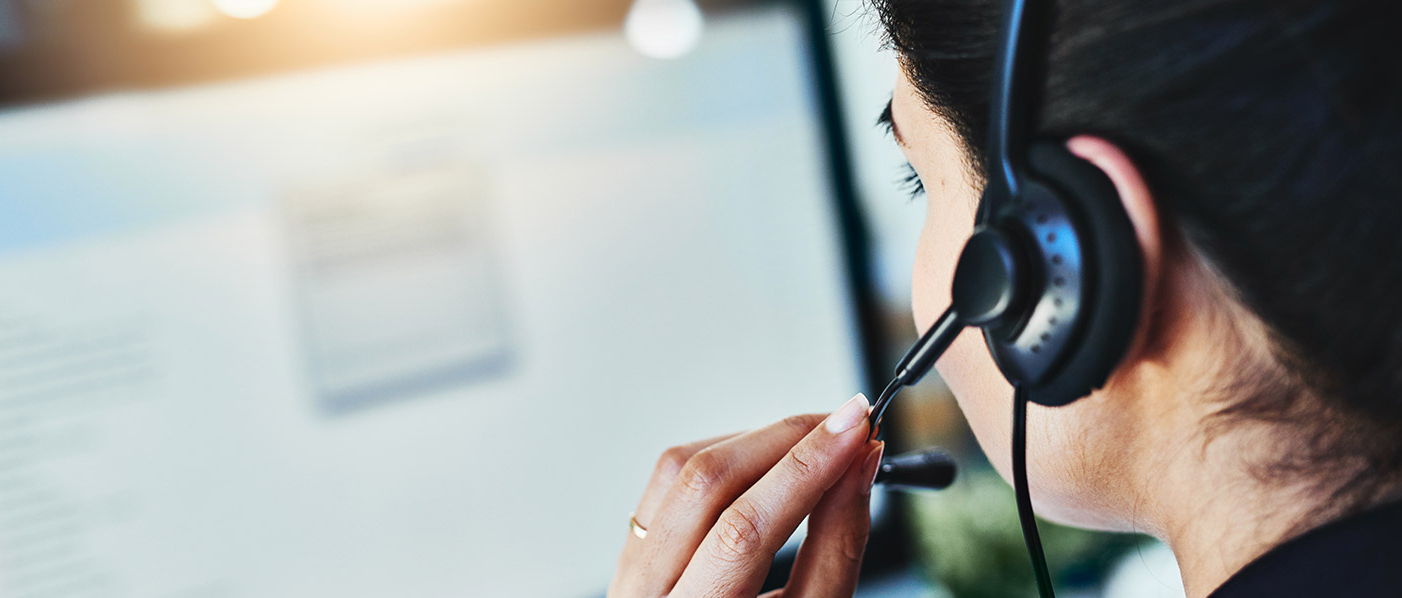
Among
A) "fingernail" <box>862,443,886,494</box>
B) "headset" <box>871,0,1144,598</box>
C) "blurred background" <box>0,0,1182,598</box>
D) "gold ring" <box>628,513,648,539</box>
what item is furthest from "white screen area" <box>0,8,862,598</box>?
"headset" <box>871,0,1144,598</box>

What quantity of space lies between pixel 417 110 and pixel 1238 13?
0.46 m

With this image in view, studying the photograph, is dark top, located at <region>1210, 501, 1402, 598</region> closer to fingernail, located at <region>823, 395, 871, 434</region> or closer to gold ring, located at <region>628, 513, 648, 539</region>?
fingernail, located at <region>823, 395, 871, 434</region>

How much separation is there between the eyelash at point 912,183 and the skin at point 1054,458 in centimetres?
2

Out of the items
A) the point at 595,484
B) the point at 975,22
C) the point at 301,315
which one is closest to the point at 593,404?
the point at 595,484

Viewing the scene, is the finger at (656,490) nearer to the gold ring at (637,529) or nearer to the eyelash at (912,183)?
the gold ring at (637,529)

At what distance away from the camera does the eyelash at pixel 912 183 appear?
46 cm

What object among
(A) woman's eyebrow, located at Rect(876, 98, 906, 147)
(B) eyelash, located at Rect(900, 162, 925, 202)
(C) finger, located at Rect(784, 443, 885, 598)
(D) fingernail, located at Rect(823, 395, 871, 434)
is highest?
(A) woman's eyebrow, located at Rect(876, 98, 906, 147)

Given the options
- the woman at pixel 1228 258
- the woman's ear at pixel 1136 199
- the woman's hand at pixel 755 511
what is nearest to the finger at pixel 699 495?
the woman's hand at pixel 755 511

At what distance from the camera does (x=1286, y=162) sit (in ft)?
0.95

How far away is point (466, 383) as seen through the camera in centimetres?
60

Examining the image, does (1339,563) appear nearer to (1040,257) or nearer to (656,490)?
(1040,257)

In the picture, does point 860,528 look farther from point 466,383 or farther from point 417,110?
point 417,110

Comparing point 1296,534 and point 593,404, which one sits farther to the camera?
point 593,404

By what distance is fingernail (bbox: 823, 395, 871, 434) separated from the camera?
1.52 ft
